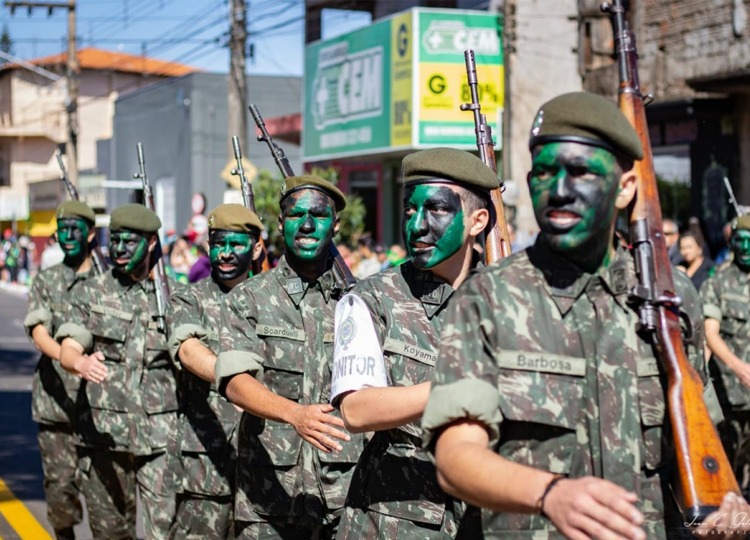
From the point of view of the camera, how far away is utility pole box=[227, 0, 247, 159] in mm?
21484

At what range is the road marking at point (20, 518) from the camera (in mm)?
8234

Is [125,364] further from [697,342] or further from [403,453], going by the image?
[697,342]

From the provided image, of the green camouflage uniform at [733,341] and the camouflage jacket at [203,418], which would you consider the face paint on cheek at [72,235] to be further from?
the green camouflage uniform at [733,341]

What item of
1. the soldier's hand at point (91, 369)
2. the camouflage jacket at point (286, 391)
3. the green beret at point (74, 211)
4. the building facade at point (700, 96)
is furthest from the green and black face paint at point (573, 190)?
the building facade at point (700, 96)

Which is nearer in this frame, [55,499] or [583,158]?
[583,158]

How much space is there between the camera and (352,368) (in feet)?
12.2

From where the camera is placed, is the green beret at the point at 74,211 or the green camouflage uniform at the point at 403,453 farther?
the green beret at the point at 74,211

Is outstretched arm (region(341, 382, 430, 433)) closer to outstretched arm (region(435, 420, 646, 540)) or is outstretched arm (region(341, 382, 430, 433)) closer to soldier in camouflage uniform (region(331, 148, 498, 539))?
soldier in camouflage uniform (region(331, 148, 498, 539))

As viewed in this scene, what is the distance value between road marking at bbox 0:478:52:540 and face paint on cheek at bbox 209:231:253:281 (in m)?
2.83

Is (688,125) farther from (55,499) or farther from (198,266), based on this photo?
(55,499)

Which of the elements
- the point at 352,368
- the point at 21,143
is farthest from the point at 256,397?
the point at 21,143

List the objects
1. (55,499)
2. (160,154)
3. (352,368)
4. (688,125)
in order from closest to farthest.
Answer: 1. (352,368)
2. (55,499)
3. (688,125)
4. (160,154)

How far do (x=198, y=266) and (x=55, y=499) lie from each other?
12.1 ft

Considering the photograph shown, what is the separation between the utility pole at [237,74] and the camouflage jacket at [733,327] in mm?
13184
